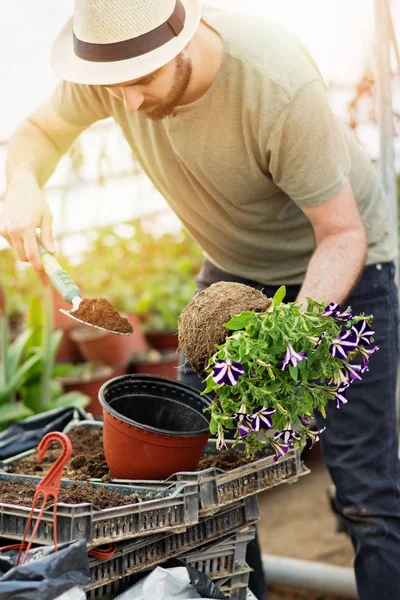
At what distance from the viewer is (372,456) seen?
2.08 metres

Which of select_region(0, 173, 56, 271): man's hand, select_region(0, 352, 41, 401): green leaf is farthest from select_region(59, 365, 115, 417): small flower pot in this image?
select_region(0, 173, 56, 271): man's hand

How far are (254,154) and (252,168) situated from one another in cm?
4

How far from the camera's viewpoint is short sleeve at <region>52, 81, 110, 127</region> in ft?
7.30

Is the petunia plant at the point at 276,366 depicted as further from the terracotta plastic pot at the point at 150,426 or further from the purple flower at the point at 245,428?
the terracotta plastic pot at the point at 150,426

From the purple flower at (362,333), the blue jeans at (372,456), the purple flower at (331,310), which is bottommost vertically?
the blue jeans at (372,456)

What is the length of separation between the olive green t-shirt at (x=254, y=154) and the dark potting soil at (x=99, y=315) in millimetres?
495

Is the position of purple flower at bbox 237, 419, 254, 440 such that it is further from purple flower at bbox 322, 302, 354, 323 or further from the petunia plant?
purple flower at bbox 322, 302, 354, 323

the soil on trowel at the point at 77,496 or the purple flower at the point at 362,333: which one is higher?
the purple flower at the point at 362,333

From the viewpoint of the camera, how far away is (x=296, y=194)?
1.95 m

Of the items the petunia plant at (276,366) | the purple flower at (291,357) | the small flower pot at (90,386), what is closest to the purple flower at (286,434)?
the petunia plant at (276,366)

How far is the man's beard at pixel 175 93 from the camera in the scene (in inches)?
73.7

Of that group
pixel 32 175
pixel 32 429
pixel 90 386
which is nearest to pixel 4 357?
pixel 90 386

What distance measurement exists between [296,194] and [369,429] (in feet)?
2.18

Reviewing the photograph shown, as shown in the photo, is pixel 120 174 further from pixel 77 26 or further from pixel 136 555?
pixel 136 555
